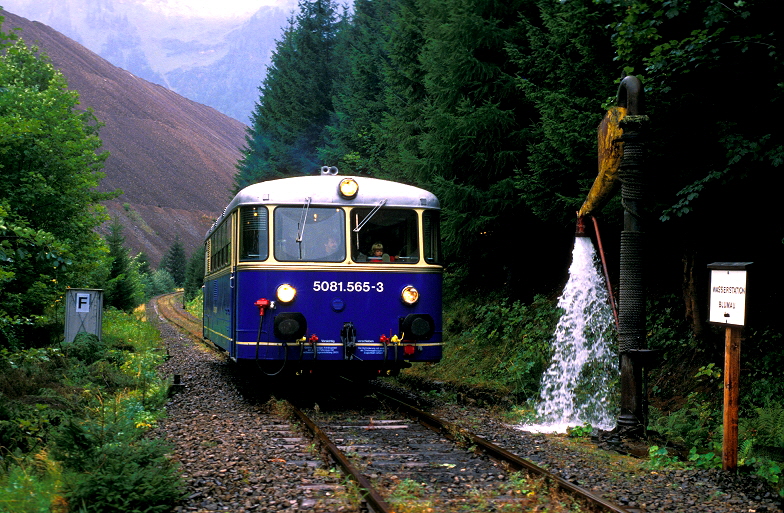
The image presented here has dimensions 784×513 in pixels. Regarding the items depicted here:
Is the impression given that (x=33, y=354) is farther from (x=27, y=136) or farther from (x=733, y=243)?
(x=733, y=243)

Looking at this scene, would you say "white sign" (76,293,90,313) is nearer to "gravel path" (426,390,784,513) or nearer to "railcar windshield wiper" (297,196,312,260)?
"railcar windshield wiper" (297,196,312,260)

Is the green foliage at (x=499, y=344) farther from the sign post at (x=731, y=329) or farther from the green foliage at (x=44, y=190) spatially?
the green foliage at (x=44, y=190)

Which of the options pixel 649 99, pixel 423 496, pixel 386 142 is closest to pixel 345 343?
pixel 423 496

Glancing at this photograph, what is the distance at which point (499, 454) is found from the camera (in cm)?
686

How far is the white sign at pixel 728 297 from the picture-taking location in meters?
6.30

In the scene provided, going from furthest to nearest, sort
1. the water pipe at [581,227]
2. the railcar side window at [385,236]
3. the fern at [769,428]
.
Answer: the railcar side window at [385,236]
the water pipe at [581,227]
the fern at [769,428]

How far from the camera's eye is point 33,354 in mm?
10289

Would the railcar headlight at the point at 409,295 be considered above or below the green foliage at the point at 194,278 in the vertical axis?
above

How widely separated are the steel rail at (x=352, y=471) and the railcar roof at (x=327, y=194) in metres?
2.86

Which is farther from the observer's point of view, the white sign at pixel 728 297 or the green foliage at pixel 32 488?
the white sign at pixel 728 297

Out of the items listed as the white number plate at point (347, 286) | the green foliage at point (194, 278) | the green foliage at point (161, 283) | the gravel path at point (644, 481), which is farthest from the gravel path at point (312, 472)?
the green foliage at point (161, 283)

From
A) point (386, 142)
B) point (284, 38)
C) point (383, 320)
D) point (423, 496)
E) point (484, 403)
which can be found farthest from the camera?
point (284, 38)

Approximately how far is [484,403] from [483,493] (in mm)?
5054

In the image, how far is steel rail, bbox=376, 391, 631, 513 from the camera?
5.32 m
